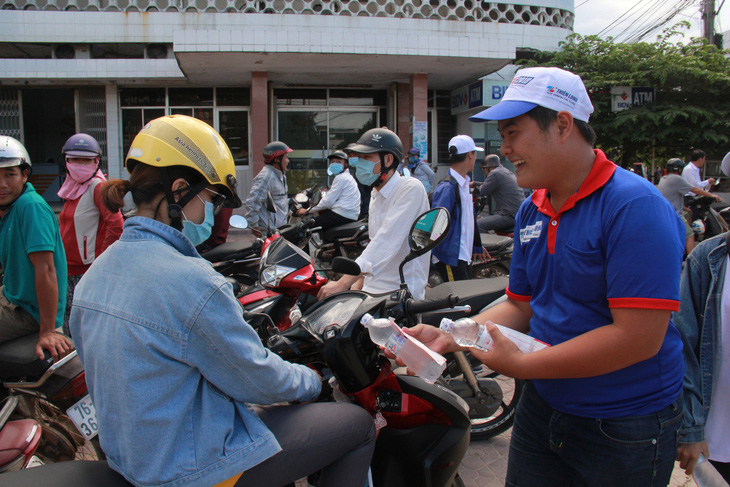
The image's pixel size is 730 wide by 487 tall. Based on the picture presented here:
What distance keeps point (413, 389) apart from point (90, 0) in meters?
15.6

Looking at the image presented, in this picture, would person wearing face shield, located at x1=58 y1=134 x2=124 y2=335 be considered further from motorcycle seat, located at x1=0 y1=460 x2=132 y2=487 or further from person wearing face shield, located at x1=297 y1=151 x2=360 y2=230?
person wearing face shield, located at x1=297 y1=151 x2=360 y2=230

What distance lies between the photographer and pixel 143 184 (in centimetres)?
169

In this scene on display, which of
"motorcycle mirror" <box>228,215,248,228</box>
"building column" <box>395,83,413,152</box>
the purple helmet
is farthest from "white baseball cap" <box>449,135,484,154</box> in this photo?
"building column" <box>395,83,413,152</box>

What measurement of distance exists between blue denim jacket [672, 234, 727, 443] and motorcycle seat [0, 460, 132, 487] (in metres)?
1.78

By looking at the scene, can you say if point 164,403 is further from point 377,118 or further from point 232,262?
point 377,118

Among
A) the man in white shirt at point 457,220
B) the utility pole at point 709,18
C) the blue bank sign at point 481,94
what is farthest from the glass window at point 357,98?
the man in white shirt at point 457,220

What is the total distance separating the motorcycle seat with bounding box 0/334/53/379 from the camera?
2.67 metres

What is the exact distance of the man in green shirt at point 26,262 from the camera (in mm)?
2846

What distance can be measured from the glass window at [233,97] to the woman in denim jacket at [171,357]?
14.6m

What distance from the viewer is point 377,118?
16172mm

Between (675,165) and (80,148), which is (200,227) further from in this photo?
(675,165)

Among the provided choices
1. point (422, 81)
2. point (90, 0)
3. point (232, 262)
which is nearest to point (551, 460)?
point (232, 262)

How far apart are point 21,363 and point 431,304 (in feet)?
6.96

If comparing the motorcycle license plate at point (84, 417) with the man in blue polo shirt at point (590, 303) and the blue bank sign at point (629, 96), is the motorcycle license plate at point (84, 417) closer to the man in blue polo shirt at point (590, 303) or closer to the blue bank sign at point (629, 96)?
the man in blue polo shirt at point (590, 303)
